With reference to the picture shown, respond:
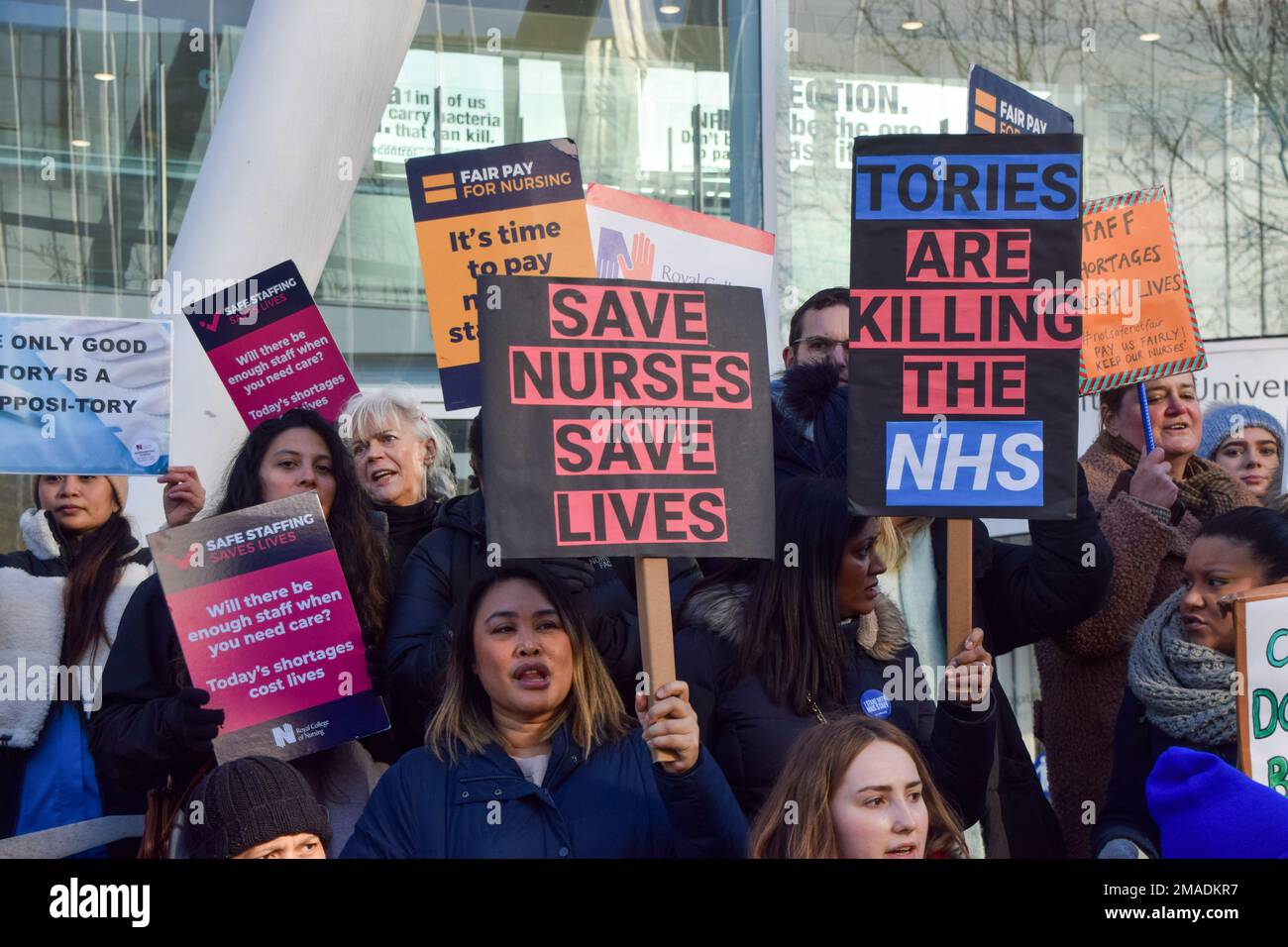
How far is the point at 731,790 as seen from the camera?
3.25 m

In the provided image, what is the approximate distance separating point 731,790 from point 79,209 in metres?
4.97

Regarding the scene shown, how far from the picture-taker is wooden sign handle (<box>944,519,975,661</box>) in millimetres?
3334

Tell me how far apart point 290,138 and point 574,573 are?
2415 millimetres

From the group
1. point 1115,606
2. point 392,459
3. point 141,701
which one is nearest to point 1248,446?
point 1115,606

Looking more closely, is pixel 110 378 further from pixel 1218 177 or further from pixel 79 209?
pixel 1218 177

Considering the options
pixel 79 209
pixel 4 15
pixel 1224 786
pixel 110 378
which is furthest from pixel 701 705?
pixel 4 15

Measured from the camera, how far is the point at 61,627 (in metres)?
4.04

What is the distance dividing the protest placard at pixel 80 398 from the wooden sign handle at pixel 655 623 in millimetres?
1416

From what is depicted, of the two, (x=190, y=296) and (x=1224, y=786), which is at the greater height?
(x=190, y=296)

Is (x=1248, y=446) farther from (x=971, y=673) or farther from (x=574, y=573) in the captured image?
(x=574, y=573)

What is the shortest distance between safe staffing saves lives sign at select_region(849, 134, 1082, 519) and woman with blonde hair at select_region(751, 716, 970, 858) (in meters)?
0.55

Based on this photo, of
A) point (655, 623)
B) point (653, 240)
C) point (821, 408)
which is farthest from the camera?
point (653, 240)

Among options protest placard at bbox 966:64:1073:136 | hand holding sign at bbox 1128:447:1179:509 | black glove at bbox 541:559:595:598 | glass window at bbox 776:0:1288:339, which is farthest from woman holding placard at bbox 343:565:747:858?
glass window at bbox 776:0:1288:339

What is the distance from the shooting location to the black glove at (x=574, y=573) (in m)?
3.63
